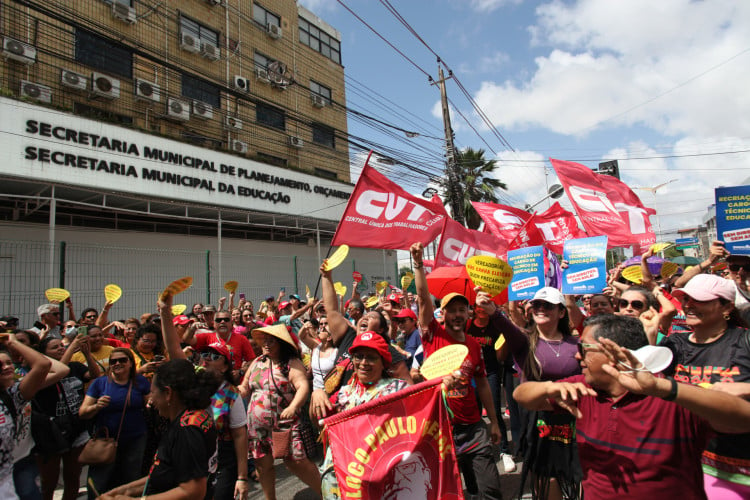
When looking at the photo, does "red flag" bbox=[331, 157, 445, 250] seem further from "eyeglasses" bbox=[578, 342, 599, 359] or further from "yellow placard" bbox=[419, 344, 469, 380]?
"eyeglasses" bbox=[578, 342, 599, 359]

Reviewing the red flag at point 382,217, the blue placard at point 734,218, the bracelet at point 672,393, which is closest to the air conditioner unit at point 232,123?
the red flag at point 382,217

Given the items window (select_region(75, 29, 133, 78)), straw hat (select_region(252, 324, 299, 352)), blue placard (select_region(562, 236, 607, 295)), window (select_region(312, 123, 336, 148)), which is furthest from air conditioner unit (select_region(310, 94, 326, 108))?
straw hat (select_region(252, 324, 299, 352))

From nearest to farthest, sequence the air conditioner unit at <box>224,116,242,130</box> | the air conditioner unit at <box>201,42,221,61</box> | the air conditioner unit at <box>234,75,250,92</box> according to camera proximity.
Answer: the air conditioner unit at <box>201,42,221,61</box> → the air conditioner unit at <box>224,116,242,130</box> → the air conditioner unit at <box>234,75,250,92</box>

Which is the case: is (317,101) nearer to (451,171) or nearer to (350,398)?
(451,171)

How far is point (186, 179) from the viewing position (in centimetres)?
1476

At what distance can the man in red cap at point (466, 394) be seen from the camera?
329 cm

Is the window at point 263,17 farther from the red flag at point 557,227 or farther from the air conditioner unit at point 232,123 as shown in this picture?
→ the red flag at point 557,227

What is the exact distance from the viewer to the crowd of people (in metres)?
1.94

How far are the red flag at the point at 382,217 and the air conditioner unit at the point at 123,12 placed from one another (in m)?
14.1

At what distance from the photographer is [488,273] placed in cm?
404

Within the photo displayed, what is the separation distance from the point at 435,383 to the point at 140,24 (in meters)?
18.2

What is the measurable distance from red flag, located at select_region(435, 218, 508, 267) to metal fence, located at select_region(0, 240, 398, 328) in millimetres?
7117

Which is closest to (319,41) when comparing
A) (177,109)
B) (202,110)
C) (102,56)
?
(202,110)

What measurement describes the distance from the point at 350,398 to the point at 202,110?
16.7 metres
